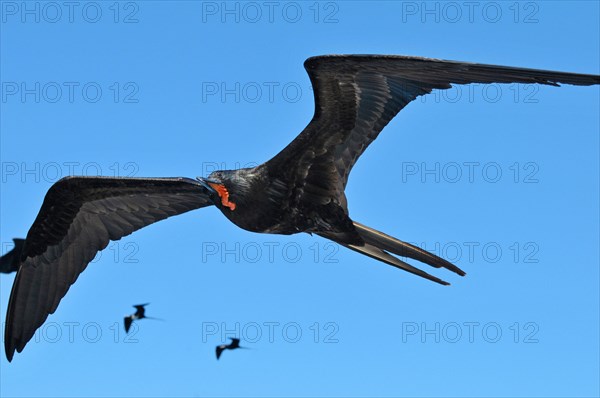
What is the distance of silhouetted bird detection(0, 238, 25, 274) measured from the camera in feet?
39.9

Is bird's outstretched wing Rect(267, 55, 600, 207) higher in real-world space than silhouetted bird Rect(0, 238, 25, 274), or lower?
higher

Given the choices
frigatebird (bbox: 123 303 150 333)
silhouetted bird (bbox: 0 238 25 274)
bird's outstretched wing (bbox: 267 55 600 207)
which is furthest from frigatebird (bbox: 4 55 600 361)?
frigatebird (bbox: 123 303 150 333)

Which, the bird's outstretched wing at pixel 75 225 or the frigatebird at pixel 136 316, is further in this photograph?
the frigatebird at pixel 136 316

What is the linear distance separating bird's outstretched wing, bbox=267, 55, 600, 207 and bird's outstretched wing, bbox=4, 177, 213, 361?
1664 millimetres

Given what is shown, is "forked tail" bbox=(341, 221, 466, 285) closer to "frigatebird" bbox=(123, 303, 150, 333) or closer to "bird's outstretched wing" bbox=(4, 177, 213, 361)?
"bird's outstretched wing" bbox=(4, 177, 213, 361)

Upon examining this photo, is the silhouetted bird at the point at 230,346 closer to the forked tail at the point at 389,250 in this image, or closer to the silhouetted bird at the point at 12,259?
the silhouetted bird at the point at 12,259

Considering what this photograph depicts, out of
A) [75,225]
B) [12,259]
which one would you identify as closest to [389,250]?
[75,225]

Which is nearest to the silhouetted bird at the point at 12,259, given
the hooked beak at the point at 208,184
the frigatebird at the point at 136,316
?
the hooked beak at the point at 208,184

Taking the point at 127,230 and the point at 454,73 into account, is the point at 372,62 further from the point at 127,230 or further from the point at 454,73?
the point at 127,230

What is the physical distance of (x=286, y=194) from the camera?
403 inches

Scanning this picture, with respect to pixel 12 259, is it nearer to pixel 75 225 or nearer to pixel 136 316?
pixel 75 225

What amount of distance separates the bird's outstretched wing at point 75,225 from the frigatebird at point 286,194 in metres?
0.01

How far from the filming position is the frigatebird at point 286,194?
379 inches

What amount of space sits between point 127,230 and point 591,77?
620cm
